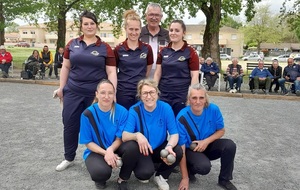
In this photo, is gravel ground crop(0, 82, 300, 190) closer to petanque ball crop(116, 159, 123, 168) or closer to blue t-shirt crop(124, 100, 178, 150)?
petanque ball crop(116, 159, 123, 168)

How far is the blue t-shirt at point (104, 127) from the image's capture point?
3398 mm

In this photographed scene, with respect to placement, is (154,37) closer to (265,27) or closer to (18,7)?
(18,7)

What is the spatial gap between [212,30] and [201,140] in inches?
530

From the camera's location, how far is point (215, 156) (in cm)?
361

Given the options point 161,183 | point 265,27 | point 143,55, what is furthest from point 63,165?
point 265,27

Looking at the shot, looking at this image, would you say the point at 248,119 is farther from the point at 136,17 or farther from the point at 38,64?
the point at 38,64

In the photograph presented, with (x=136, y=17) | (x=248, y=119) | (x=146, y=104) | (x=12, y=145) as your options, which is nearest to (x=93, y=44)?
(x=136, y=17)

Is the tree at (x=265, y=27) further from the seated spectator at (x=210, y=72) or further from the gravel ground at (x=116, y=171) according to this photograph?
the gravel ground at (x=116, y=171)

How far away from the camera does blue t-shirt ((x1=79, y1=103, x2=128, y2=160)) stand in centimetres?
340

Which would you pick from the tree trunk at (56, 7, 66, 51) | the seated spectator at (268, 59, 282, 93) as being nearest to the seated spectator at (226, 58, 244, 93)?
the seated spectator at (268, 59, 282, 93)

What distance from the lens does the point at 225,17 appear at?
17328 millimetres

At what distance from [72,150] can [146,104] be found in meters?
1.26

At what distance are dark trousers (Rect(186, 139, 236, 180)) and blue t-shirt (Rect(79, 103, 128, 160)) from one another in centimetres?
79

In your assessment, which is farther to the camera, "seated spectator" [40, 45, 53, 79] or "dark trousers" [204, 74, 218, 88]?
"seated spectator" [40, 45, 53, 79]
